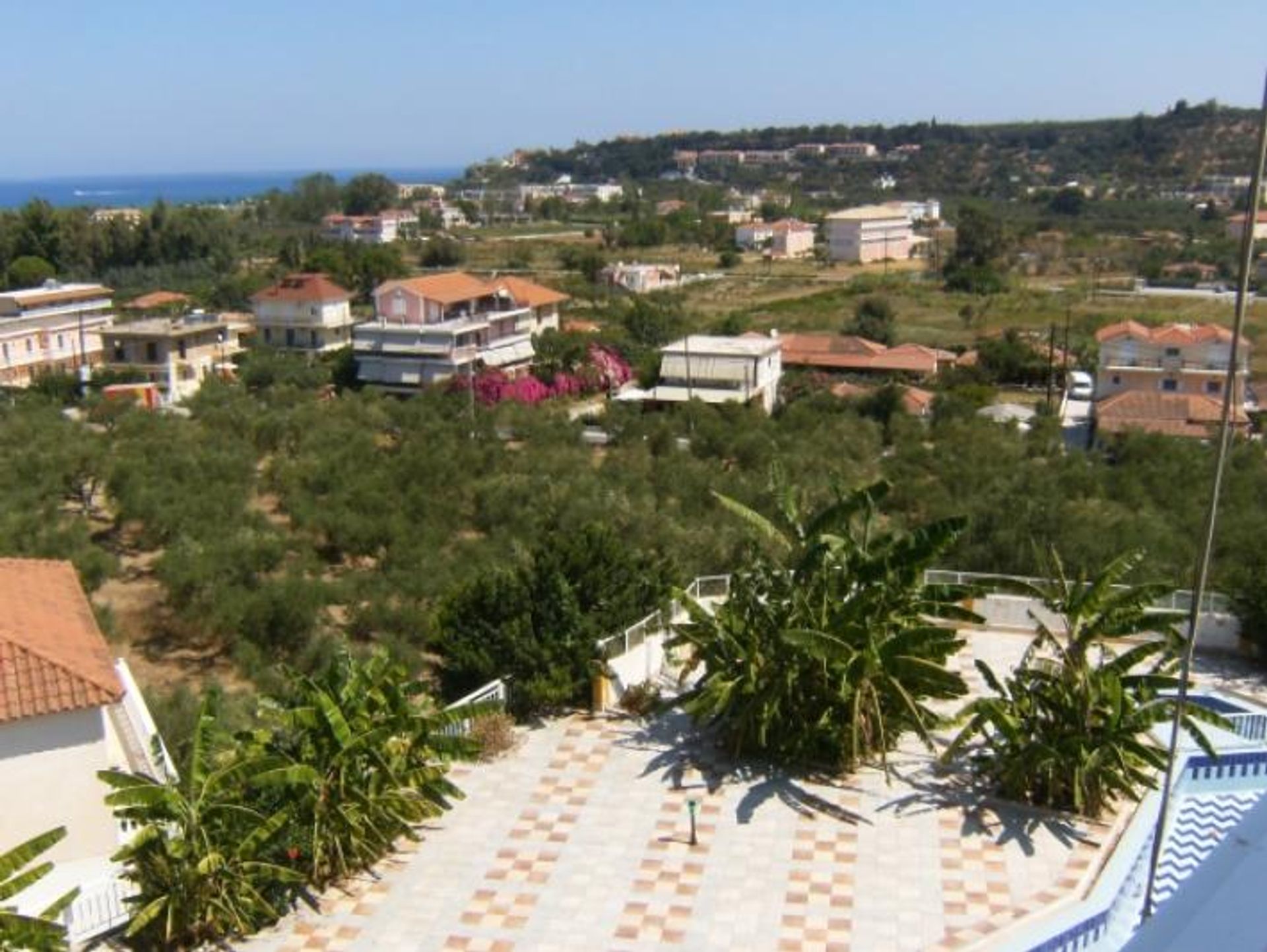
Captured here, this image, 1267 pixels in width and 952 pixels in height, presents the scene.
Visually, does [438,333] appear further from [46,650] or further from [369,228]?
[369,228]

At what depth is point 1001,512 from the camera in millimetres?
23516

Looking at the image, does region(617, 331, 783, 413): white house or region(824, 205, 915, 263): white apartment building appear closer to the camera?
region(617, 331, 783, 413): white house

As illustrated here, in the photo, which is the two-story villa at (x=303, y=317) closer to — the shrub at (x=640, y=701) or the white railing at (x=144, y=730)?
the white railing at (x=144, y=730)

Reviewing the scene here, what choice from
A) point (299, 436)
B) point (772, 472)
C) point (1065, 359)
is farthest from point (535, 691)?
point (1065, 359)

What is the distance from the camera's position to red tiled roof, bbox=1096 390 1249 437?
130ft

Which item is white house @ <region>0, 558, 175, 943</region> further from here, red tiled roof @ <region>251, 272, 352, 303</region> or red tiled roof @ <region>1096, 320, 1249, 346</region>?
red tiled roof @ <region>251, 272, 352, 303</region>

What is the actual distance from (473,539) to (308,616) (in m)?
5.89

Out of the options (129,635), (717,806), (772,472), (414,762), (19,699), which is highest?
(772,472)

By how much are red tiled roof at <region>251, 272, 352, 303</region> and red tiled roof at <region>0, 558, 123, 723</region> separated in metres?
45.1

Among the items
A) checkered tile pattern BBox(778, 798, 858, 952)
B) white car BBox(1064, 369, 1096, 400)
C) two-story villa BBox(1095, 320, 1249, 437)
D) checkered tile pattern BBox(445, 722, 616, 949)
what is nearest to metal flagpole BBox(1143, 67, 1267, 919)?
checkered tile pattern BBox(778, 798, 858, 952)

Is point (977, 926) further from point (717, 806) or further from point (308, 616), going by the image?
point (308, 616)

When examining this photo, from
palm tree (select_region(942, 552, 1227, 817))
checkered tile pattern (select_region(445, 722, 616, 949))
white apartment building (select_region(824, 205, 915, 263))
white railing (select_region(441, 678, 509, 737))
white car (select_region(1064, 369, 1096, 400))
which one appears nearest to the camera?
checkered tile pattern (select_region(445, 722, 616, 949))

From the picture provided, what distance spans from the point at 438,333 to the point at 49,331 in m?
20.1

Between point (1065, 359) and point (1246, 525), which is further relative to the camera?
point (1065, 359)
